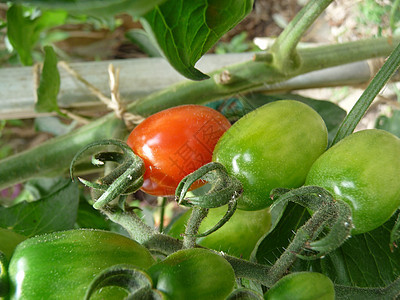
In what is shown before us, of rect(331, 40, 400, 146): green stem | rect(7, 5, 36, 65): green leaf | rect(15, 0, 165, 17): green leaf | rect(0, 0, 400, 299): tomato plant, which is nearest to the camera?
rect(15, 0, 165, 17): green leaf

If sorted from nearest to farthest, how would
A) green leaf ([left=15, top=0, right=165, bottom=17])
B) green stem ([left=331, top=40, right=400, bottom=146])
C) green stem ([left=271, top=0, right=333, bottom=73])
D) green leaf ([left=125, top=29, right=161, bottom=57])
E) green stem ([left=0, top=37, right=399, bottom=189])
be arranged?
green leaf ([left=15, top=0, right=165, bottom=17])
green stem ([left=331, top=40, right=400, bottom=146])
green stem ([left=271, top=0, right=333, bottom=73])
green stem ([left=0, top=37, right=399, bottom=189])
green leaf ([left=125, top=29, right=161, bottom=57])

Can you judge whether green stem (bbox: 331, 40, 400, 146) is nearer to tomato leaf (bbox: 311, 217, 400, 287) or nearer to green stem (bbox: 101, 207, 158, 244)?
tomato leaf (bbox: 311, 217, 400, 287)

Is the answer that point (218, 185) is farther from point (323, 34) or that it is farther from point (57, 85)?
point (323, 34)

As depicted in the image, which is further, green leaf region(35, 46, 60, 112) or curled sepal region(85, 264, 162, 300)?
green leaf region(35, 46, 60, 112)

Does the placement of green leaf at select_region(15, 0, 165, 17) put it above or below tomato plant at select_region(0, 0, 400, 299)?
above

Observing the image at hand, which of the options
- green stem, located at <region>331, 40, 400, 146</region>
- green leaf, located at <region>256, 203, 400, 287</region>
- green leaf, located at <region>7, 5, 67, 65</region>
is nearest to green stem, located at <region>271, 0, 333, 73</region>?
green stem, located at <region>331, 40, 400, 146</region>

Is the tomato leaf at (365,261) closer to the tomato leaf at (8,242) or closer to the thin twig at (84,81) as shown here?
the tomato leaf at (8,242)

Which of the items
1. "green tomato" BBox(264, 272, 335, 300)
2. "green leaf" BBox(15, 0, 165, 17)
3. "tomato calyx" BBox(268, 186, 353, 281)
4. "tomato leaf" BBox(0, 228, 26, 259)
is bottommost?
"tomato leaf" BBox(0, 228, 26, 259)

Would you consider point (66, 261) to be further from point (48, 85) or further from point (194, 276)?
point (48, 85)
